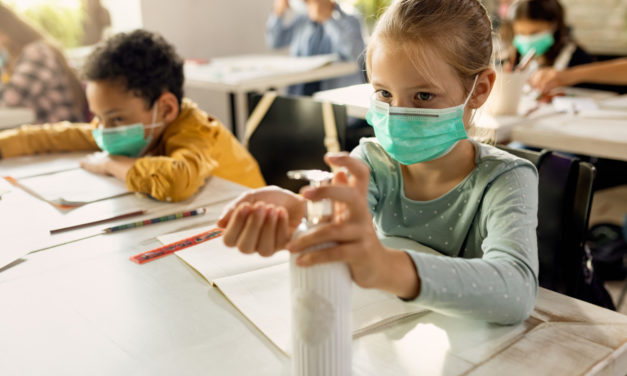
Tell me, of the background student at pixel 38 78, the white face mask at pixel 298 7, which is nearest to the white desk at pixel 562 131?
the background student at pixel 38 78

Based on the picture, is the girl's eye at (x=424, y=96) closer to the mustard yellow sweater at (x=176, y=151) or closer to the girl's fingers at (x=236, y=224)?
the girl's fingers at (x=236, y=224)

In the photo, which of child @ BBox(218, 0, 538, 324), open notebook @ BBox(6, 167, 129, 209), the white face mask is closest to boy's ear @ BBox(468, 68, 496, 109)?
child @ BBox(218, 0, 538, 324)

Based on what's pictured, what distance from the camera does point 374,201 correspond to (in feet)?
3.36

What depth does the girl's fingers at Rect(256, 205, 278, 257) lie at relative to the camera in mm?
582

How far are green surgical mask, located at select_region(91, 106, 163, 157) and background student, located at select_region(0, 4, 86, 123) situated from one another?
151 centimetres

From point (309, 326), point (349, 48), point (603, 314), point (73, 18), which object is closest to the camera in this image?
point (309, 326)

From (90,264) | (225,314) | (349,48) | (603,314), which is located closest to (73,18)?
(349,48)

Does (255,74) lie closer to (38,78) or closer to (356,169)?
(38,78)

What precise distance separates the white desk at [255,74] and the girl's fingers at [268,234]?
188 cm

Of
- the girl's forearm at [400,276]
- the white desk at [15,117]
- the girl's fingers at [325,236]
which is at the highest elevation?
the girl's fingers at [325,236]

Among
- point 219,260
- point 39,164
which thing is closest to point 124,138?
point 39,164

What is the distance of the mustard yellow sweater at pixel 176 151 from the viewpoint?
121cm

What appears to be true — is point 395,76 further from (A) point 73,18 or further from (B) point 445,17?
(A) point 73,18

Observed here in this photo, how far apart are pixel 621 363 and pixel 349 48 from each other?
2.88 m
